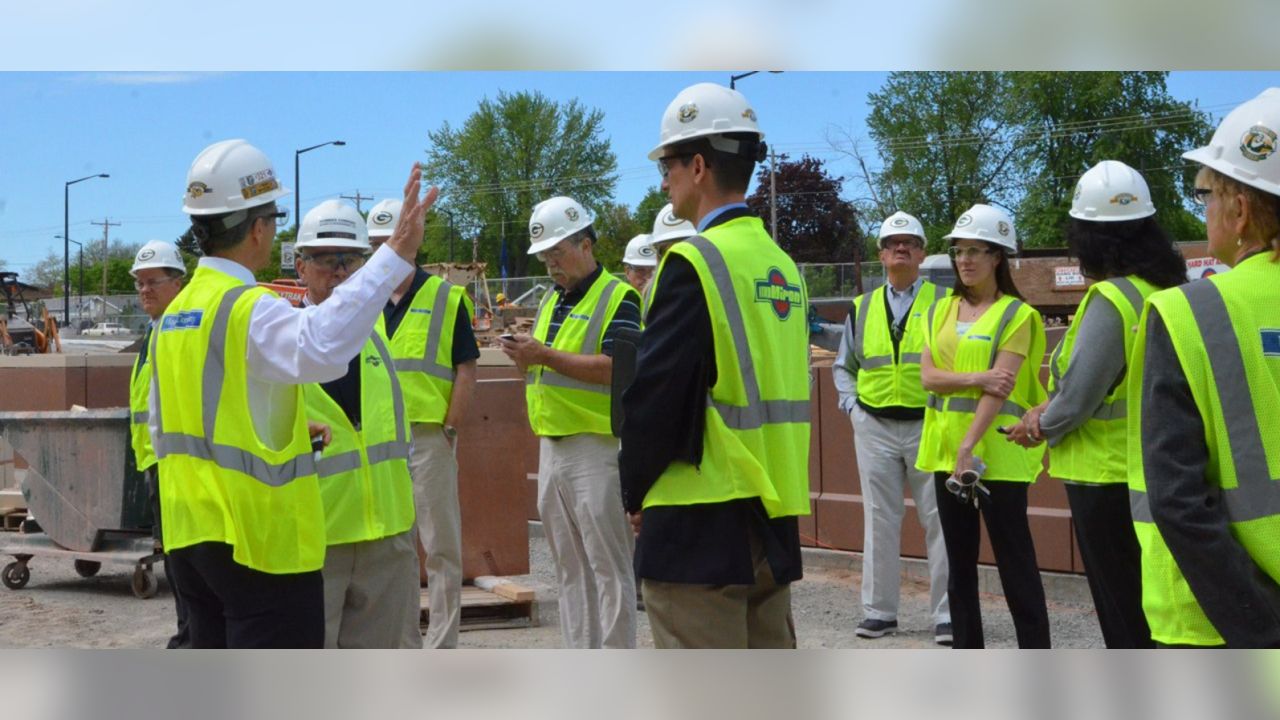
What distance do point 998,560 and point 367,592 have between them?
2892 mm

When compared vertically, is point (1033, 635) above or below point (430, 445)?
below

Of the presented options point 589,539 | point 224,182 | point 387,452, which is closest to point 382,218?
point 589,539

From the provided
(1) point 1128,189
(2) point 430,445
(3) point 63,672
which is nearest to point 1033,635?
(1) point 1128,189

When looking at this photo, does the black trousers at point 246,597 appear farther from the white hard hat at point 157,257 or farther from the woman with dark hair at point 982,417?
the white hard hat at point 157,257

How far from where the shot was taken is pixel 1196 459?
8.19ft

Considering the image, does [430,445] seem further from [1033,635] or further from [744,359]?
[744,359]

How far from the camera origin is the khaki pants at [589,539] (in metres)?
6.02

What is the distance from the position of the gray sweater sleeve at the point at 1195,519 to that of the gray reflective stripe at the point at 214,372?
2.20 m

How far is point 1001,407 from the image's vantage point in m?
5.97

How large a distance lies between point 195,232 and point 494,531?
208 inches

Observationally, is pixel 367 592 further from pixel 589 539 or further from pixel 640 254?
pixel 640 254

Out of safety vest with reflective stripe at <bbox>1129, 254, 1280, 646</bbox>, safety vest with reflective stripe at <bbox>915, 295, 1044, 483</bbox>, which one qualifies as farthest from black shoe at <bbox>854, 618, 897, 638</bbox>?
safety vest with reflective stripe at <bbox>1129, 254, 1280, 646</bbox>

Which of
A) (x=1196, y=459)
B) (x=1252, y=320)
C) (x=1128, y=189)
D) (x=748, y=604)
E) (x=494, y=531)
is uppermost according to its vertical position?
(x=1128, y=189)

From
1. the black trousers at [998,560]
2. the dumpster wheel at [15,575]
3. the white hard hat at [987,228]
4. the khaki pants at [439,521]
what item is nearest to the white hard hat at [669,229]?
the white hard hat at [987,228]
